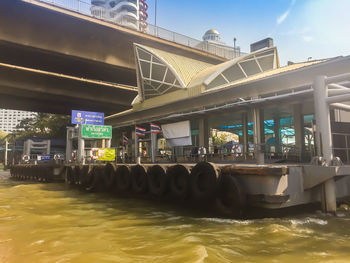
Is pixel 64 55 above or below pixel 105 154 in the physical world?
above

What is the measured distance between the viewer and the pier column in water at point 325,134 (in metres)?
7.01

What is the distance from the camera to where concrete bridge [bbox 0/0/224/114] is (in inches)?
867

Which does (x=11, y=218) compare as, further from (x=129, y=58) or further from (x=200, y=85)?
(x=129, y=58)

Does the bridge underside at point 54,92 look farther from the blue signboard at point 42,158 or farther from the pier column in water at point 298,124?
the pier column in water at point 298,124

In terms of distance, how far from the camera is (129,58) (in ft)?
92.7

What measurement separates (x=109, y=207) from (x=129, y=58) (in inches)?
857

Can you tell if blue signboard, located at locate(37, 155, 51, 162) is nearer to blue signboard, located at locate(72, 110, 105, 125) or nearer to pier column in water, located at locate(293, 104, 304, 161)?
blue signboard, located at locate(72, 110, 105, 125)

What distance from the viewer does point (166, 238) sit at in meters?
5.45

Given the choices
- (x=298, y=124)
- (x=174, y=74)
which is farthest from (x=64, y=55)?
(x=298, y=124)

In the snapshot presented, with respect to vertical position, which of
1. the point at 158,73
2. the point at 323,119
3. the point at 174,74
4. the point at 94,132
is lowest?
the point at 323,119

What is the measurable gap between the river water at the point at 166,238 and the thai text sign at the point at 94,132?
11.9 meters

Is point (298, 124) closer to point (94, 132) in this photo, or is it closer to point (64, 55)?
point (94, 132)

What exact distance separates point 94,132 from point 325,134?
16245mm

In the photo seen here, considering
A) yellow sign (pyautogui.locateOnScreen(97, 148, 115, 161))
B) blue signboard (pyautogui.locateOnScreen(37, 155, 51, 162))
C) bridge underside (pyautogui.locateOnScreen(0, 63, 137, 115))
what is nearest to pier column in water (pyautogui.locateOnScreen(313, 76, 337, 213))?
yellow sign (pyautogui.locateOnScreen(97, 148, 115, 161))
